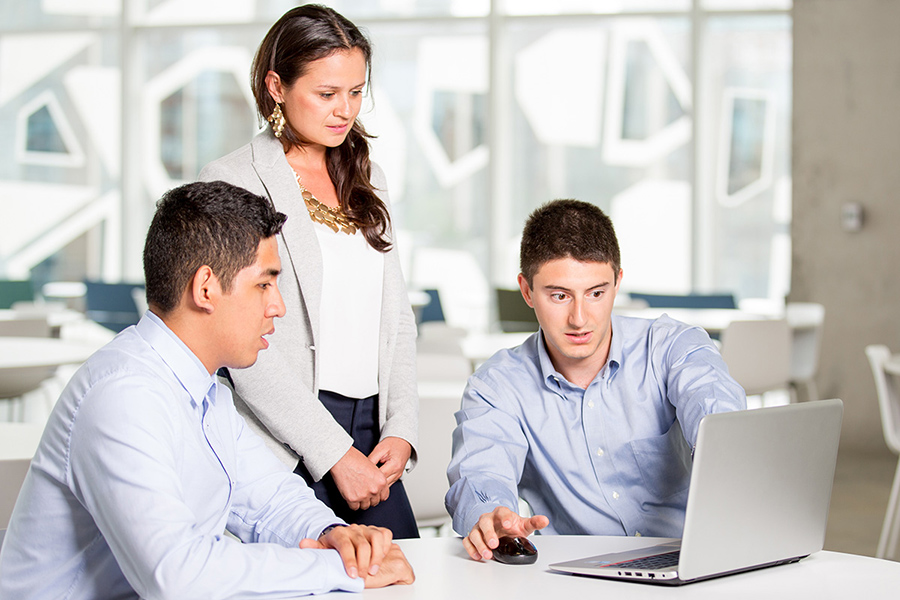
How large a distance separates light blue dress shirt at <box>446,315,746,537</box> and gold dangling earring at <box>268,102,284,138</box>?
626mm

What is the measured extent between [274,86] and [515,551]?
101cm

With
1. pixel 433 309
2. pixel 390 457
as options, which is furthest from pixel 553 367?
pixel 433 309

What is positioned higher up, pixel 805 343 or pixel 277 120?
pixel 277 120

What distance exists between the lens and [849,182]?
238 inches

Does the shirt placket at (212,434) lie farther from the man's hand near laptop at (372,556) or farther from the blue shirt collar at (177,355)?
the man's hand near laptop at (372,556)

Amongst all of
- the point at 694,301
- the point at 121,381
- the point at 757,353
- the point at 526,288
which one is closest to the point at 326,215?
the point at 526,288

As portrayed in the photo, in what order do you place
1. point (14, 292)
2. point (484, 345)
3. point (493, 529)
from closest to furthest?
point (493, 529) < point (484, 345) < point (14, 292)

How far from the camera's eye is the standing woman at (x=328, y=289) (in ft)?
5.88

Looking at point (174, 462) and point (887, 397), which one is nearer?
point (174, 462)

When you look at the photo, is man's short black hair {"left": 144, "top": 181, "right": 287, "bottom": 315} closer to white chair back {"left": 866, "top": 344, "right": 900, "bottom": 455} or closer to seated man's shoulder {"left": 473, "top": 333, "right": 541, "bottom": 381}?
seated man's shoulder {"left": 473, "top": 333, "right": 541, "bottom": 381}

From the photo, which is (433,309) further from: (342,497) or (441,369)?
(342,497)

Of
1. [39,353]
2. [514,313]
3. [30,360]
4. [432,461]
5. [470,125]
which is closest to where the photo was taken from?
[432,461]

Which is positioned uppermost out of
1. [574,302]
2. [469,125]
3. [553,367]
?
[469,125]

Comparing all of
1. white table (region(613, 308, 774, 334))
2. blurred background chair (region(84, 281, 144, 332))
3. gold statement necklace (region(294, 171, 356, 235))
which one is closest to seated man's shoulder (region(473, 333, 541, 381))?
gold statement necklace (region(294, 171, 356, 235))
